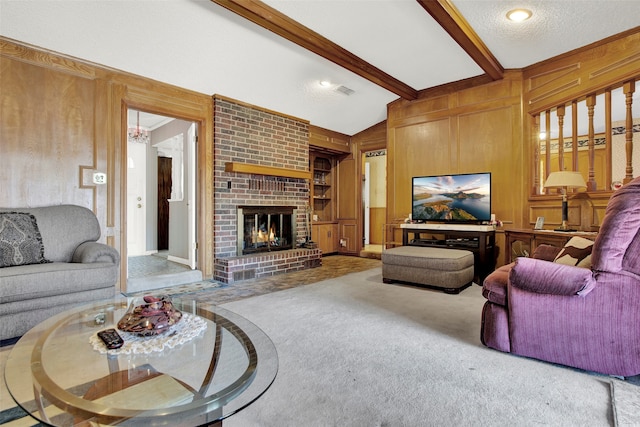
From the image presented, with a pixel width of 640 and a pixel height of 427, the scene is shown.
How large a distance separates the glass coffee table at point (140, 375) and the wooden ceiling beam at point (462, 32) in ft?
9.79

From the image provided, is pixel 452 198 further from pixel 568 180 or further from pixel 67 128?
pixel 67 128

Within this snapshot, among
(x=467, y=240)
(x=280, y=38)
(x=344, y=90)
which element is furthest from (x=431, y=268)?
(x=280, y=38)

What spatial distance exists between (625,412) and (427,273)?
7.27 feet

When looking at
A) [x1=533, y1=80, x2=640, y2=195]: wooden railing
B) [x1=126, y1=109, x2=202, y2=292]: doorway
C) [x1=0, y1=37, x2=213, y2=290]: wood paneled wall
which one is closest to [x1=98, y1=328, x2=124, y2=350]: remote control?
[x1=0, y1=37, x2=213, y2=290]: wood paneled wall

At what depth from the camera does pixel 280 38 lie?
3.52m

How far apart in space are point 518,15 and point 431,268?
8.55 ft

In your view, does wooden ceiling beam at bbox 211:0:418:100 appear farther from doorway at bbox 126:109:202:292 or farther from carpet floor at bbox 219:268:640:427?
carpet floor at bbox 219:268:640:427

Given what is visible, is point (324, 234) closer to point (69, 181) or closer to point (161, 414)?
point (69, 181)

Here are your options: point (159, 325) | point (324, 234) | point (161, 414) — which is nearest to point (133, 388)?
point (161, 414)

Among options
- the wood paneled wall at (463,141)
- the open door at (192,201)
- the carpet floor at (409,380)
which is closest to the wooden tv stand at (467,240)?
the wood paneled wall at (463,141)

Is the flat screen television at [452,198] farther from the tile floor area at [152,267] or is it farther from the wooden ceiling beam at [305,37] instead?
the tile floor area at [152,267]

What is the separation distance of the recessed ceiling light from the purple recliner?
83.4 inches

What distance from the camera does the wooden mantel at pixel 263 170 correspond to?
436 cm

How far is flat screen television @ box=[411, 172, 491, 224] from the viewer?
4.36 meters
